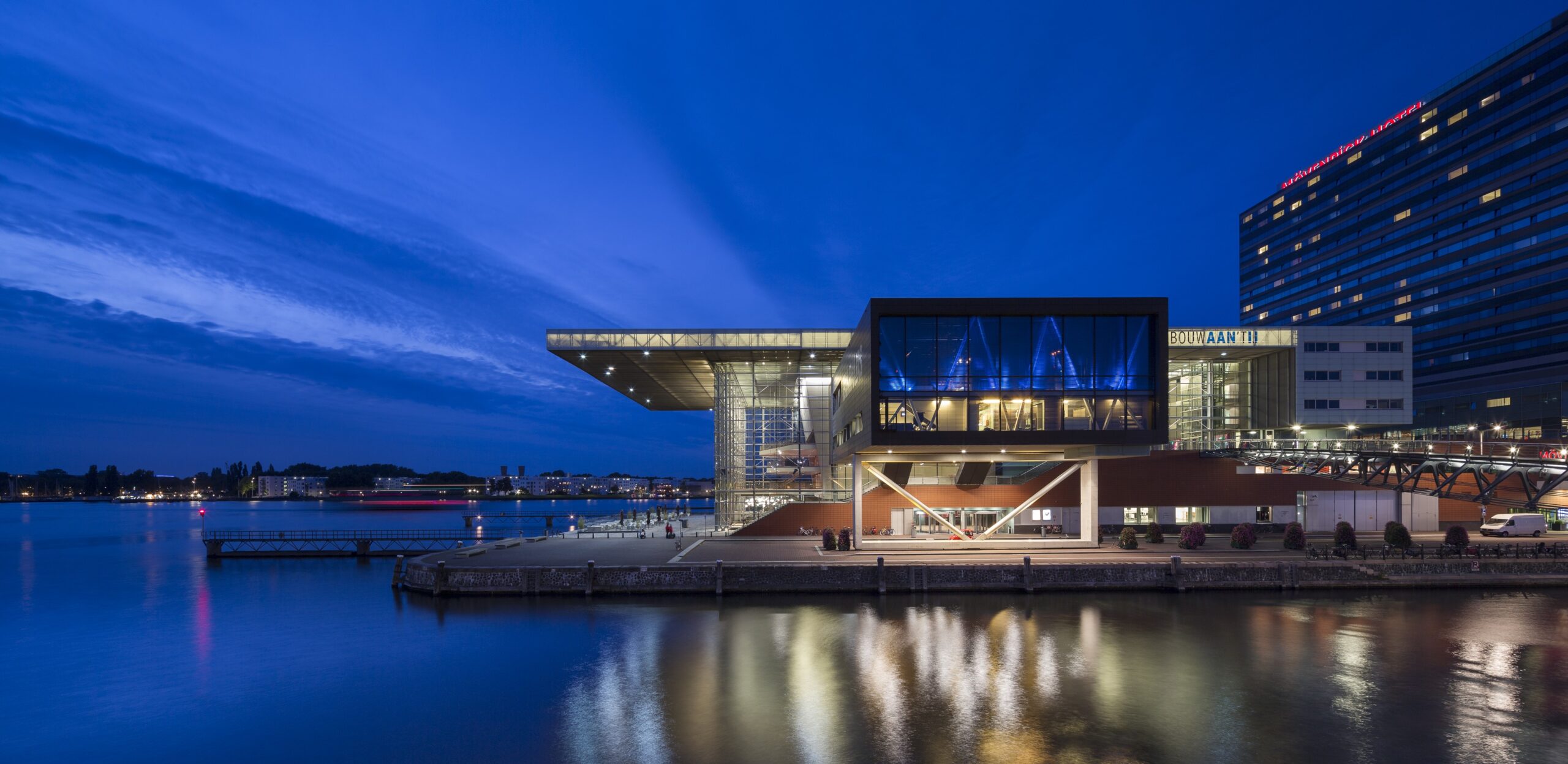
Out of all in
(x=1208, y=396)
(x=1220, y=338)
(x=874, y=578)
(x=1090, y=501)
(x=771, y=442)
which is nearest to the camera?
(x=874, y=578)

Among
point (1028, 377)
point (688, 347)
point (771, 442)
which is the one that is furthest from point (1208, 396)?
point (688, 347)

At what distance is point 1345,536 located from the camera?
137 feet

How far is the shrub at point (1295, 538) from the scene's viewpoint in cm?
4422

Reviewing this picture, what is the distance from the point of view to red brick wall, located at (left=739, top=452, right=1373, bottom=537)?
51.5 meters

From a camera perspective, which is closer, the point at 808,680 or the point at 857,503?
the point at 808,680

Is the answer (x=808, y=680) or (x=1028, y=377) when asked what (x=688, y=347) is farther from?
(x=808, y=680)

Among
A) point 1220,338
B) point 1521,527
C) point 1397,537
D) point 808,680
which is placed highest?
point 1220,338

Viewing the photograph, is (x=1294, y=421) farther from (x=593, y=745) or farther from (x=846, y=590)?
(x=593, y=745)

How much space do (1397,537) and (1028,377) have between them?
22480mm

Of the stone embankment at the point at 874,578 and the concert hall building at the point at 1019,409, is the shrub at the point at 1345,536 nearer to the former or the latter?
the stone embankment at the point at 874,578

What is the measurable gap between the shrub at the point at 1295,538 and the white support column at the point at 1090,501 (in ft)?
36.9

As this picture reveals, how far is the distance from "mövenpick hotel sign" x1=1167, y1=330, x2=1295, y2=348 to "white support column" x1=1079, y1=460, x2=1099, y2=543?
1882 cm

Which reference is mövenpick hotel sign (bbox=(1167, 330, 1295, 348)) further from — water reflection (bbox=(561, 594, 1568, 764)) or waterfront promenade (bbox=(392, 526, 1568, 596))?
water reflection (bbox=(561, 594, 1568, 764))

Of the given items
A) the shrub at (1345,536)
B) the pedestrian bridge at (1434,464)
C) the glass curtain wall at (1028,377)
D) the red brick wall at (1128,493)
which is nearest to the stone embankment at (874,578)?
the shrub at (1345,536)
